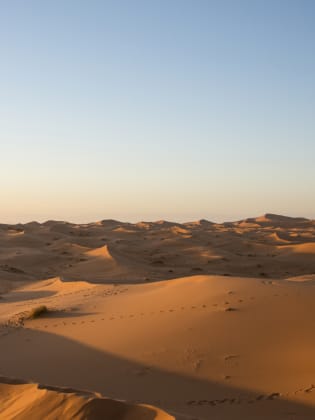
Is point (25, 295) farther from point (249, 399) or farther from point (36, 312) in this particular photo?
point (249, 399)

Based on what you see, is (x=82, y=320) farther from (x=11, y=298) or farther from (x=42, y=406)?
(x=11, y=298)

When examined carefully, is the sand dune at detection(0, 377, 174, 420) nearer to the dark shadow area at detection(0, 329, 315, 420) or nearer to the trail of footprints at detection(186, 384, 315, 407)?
the dark shadow area at detection(0, 329, 315, 420)

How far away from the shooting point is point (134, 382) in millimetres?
5102

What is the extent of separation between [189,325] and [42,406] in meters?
3.14

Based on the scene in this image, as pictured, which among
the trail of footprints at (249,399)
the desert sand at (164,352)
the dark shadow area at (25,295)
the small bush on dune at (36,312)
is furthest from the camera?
the dark shadow area at (25,295)

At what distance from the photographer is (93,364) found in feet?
19.0

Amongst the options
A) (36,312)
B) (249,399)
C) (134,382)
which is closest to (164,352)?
(134,382)

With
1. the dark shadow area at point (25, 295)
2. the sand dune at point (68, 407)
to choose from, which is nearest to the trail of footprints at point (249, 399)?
the sand dune at point (68, 407)

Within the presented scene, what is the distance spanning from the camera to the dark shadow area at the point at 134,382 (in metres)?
4.25

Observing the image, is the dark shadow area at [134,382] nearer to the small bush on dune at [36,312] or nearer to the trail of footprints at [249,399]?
the trail of footprints at [249,399]

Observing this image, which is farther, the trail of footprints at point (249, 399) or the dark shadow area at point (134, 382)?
the trail of footprints at point (249, 399)

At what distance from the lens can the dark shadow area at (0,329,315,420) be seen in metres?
4.25

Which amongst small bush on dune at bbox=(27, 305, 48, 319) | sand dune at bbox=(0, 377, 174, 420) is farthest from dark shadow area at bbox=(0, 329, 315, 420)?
small bush on dune at bbox=(27, 305, 48, 319)

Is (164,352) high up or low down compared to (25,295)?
up
